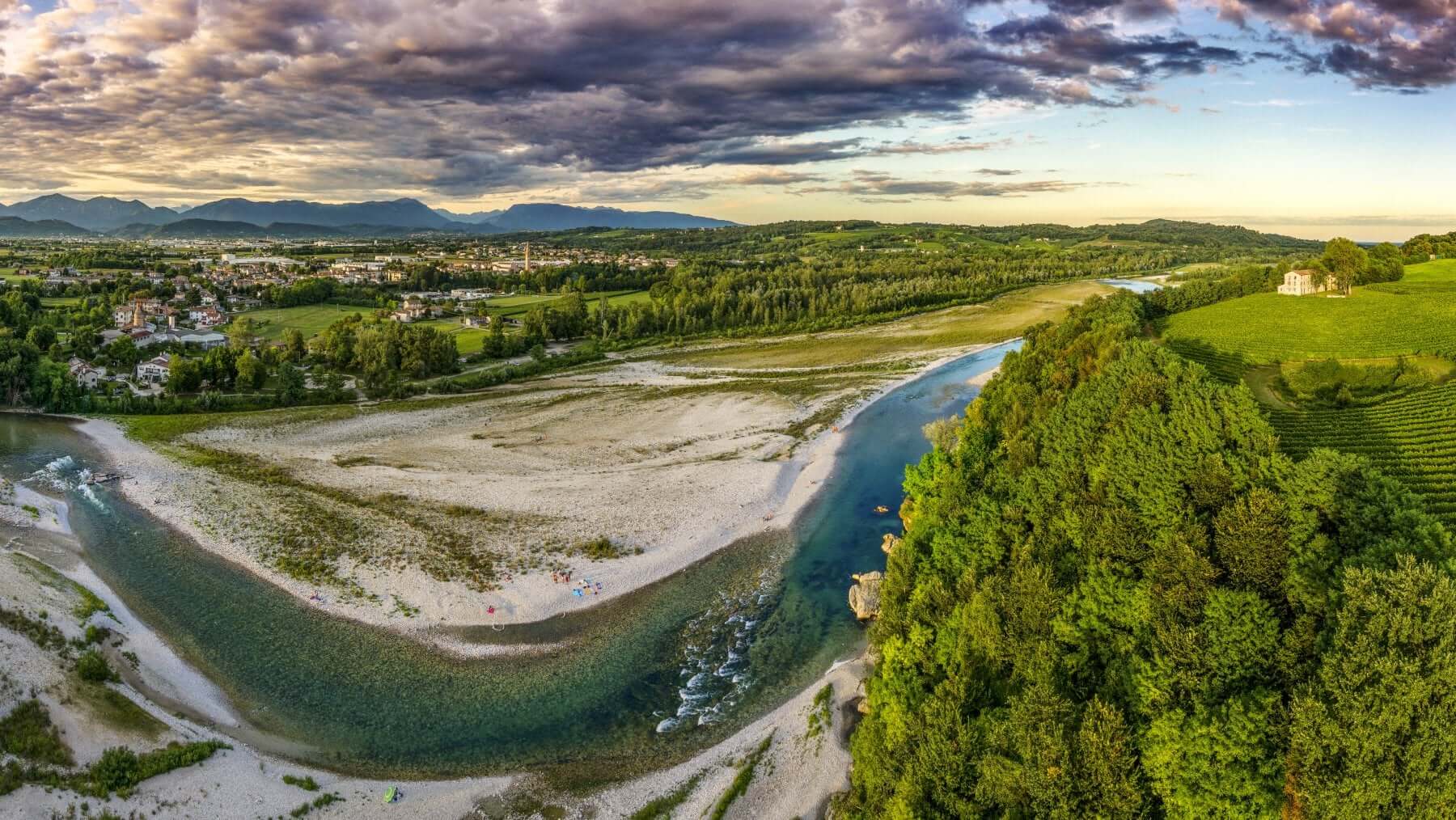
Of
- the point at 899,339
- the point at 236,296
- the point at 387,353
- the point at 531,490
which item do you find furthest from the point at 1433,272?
the point at 236,296

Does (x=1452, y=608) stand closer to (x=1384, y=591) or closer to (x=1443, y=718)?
(x=1384, y=591)

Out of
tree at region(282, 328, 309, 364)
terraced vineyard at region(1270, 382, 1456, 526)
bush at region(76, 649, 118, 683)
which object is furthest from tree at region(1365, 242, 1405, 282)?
tree at region(282, 328, 309, 364)

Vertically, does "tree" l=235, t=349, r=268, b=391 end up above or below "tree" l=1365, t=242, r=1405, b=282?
below

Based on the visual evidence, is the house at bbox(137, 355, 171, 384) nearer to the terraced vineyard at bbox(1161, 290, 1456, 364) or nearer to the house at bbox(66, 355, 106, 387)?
the house at bbox(66, 355, 106, 387)

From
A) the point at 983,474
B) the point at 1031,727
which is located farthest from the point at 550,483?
the point at 1031,727

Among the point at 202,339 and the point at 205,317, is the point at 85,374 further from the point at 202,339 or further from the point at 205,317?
the point at 205,317
